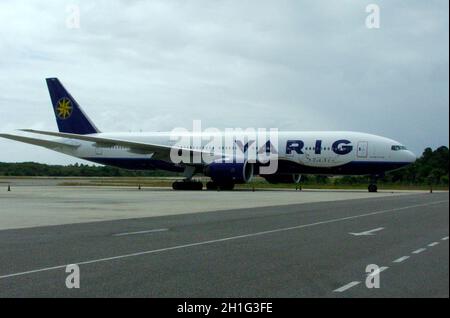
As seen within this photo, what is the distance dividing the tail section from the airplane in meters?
3.33

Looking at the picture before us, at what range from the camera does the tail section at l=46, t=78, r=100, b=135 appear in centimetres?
5150

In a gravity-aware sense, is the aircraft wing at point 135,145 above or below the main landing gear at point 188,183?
above

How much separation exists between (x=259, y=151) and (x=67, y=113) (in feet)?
55.7

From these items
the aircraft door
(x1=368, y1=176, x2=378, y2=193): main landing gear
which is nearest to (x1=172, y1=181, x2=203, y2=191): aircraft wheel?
the aircraft door

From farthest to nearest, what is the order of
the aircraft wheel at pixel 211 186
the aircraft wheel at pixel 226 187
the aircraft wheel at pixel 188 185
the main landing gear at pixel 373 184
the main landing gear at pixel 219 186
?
the aircraft wheel at pixel 211 186, the aircraft wheel at pixel 226 187, the main landing gear at pixel 219 186, the aircraft wheel at pixel 188 185, the main landing gear at pixel 373 184

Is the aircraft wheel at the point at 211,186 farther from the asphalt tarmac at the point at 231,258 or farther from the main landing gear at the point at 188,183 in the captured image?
the asphalt tarmac at the point at 231,258

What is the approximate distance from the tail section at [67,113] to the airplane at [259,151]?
333cm

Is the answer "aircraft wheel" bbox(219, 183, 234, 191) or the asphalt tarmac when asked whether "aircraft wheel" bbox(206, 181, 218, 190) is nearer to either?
"aircraft wheel" bbox(219, 183, 234, 191)

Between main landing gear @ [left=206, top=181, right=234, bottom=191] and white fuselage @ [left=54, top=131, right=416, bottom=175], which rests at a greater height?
white fuselage @ [left=54, top=131, right=416, bottom=175]

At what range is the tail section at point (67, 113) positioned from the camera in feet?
169

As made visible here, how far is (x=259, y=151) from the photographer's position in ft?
144

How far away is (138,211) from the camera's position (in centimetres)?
2322

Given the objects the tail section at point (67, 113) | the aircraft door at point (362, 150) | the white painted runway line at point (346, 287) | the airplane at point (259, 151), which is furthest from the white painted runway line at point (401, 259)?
the tail section at point (67, 113)

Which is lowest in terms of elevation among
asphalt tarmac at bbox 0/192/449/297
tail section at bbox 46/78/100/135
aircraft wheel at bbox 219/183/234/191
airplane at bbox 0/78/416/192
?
asphalt tarmac at bbox 0/192/449/297
